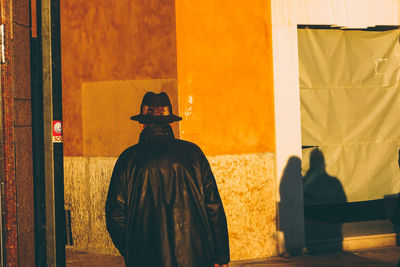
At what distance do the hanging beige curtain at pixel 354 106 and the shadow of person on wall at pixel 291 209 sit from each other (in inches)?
11.1

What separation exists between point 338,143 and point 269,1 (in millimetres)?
2229

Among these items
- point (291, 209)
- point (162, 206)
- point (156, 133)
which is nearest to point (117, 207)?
point (162, 206)

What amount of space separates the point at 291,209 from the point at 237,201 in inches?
31.8

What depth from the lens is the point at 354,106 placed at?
28.1 ft

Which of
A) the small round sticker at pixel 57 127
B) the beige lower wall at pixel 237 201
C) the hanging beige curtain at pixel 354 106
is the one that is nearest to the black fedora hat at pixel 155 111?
the small round sticker at pixel 57 127

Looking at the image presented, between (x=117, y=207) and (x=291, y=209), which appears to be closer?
(x=117, y=207)

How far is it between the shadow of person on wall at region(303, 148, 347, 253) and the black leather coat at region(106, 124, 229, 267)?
4471 millimetres

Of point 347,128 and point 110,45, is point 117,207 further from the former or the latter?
point 347,128

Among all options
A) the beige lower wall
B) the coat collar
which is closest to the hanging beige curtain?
the beige lower wall

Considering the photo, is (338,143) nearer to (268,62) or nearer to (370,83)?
(370,83)

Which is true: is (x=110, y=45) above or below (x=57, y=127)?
above

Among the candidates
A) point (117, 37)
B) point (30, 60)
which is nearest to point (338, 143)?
point (117, 37)

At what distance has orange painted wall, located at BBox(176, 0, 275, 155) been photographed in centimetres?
770

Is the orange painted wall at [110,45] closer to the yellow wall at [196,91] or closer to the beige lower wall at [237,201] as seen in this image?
the yellow wall at [196,91]
